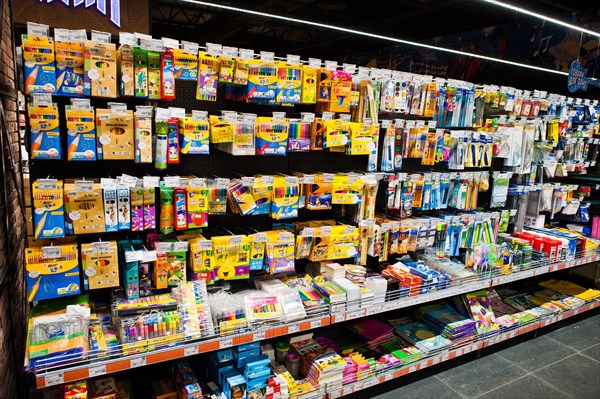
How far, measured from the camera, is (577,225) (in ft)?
17.0

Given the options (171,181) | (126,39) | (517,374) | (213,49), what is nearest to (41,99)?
(126,39)

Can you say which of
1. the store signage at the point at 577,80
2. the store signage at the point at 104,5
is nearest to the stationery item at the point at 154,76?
the store signage at the point at 104,5

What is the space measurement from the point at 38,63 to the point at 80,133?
1.32ft

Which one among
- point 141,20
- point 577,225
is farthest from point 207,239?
point 577,225

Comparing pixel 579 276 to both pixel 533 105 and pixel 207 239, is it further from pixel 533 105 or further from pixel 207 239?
pixel 207 239

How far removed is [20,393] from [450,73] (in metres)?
11.0

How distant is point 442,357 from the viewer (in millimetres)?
3449

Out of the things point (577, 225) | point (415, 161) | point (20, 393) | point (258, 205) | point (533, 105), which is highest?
point (533, 105)

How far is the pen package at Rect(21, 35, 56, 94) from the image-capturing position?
2.13 m

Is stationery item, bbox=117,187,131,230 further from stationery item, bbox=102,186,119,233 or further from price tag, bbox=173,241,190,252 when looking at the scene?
price tag, bbox=173,241,190,252

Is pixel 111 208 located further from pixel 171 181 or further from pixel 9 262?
pixel 9 262

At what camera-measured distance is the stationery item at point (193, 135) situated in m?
2.51

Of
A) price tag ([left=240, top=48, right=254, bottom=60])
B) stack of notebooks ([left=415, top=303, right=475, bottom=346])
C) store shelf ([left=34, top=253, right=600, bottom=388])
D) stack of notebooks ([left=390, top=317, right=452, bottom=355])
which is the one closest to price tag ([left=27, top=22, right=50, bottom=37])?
price tag ([left=240, top=48, right=254, bottom=60])

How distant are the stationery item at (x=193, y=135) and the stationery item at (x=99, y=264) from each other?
2.41 ft
